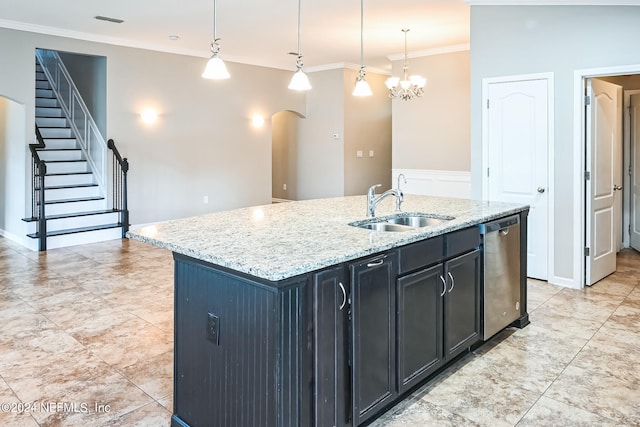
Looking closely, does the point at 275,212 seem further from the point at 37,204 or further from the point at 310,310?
the point at 37,204

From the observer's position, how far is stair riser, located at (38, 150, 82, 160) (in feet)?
24.6

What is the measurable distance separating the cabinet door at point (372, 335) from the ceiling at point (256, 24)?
4.06 m

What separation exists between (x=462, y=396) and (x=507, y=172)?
10.3ft

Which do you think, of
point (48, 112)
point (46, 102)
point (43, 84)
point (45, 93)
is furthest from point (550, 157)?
point (43, 84)

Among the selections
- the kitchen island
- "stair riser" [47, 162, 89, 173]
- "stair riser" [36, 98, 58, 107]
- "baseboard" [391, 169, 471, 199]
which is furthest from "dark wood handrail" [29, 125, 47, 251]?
"baseboard" [391, 169, 471, 199]

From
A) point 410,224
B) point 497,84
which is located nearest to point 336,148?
point 497,84

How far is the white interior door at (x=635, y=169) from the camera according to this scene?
6.09 metres

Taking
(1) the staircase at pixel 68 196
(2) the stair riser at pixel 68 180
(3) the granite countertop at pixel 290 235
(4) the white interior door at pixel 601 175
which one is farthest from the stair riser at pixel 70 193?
(4) the white interior door at pixel 601 175

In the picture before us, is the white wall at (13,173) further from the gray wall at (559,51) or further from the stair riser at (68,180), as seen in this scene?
the gray wall at (559,51)

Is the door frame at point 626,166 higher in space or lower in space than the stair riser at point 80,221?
higher

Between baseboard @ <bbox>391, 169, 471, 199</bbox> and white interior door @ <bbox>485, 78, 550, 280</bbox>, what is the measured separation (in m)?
2.39

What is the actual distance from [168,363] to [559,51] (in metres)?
4.48

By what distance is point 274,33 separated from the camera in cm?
681

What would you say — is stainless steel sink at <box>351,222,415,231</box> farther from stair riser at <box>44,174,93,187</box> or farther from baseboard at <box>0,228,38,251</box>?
stair riser at <box>44,174,93,187</box>
